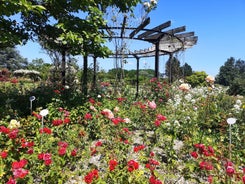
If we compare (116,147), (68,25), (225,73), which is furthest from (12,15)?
(225,73)

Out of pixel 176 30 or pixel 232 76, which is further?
pixel 232 76

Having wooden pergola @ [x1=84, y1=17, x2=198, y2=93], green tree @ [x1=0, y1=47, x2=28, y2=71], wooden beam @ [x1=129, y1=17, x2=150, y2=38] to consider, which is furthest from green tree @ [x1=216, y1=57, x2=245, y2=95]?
A: green tree @ [x1=0, y1=47, x2=28, y2=71]

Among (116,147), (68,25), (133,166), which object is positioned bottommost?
(116,147)

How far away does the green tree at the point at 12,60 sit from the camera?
31938mm

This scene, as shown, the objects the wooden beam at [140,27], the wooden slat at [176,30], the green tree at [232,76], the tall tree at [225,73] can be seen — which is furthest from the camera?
the tall tree at [225,73]

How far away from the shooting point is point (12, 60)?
1276 inches

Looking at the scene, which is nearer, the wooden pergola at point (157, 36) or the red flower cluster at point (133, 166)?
the red flower cluster at point (133, 166)

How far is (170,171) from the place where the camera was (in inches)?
128

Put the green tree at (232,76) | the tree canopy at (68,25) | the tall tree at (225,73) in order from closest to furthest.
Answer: the tree canopy at (68,25) < the green tree at (232,76) < the tall tree at (225,73)

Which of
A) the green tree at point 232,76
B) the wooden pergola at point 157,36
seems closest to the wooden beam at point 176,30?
the wooden pergola at point 157,36

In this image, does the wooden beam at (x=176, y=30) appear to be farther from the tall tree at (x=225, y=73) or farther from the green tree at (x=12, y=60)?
the tall tree at (x=225, y=73)

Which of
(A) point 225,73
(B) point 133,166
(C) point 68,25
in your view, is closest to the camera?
(B) point 133,166

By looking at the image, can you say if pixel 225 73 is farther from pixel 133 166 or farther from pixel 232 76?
pixel 133 166

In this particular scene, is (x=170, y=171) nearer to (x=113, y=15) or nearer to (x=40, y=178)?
(x=40, y=178)
